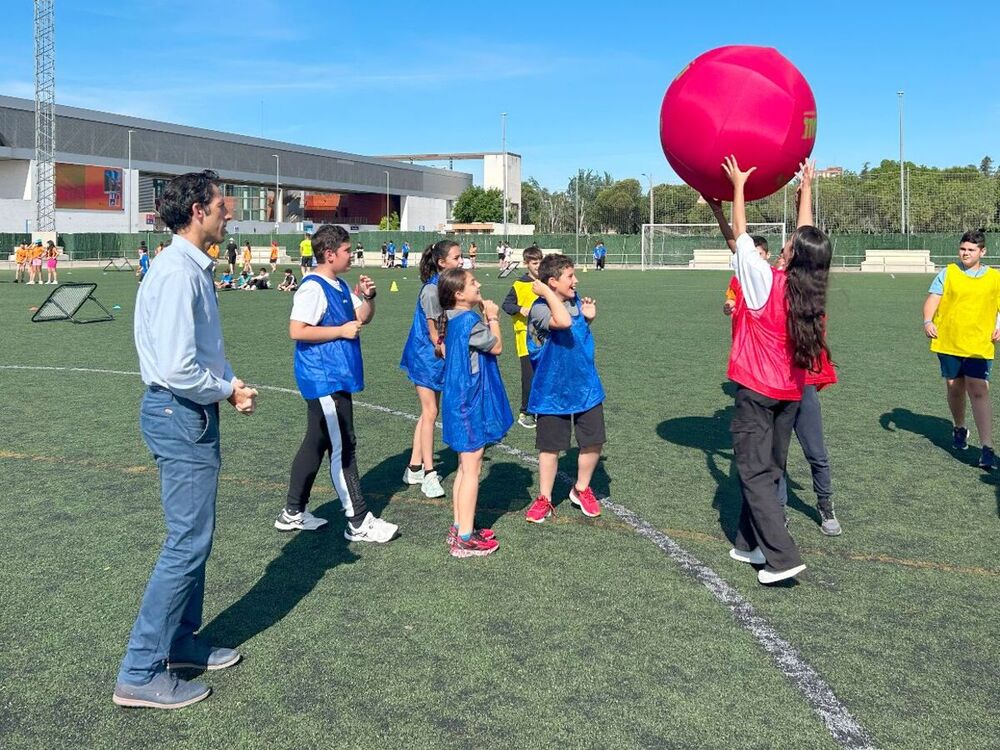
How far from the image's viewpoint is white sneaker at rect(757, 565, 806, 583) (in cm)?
479

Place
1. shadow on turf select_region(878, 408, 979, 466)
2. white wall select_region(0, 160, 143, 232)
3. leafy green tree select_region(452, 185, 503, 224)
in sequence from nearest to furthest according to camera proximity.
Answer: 1. shadow on turf select_region(878, 408, 979, 466)
2. white wall select_region(0, 160, 143, 232)
3. leafy green tree select_region(452, 185, 503, 224)

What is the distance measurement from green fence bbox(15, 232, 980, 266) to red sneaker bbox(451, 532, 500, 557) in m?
43.3

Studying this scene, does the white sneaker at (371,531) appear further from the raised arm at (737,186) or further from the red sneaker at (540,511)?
the raised arm at (737,186)

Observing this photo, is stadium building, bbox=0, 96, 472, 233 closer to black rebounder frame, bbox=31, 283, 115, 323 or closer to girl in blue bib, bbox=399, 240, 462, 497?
black rebounder frame, bbox=31, 283, 115, 323

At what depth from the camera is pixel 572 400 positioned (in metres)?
6.03

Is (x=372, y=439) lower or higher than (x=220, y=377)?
lower

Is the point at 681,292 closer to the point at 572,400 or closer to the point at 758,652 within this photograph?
the point at 572,400

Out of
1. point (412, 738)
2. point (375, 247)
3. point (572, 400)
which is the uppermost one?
point (375, 247)

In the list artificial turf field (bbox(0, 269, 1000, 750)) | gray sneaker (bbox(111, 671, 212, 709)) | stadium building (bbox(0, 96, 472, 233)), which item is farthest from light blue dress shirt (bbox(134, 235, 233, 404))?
Result: stadium building (bbox(0, 96, 472, 233))

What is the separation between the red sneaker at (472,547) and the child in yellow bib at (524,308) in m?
2.78

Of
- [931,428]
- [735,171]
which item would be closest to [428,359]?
[735,171]

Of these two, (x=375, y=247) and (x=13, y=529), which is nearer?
(x=13, y=529)

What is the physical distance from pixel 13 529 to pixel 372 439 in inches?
127

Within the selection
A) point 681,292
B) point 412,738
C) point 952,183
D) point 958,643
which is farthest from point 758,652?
point 952,183
